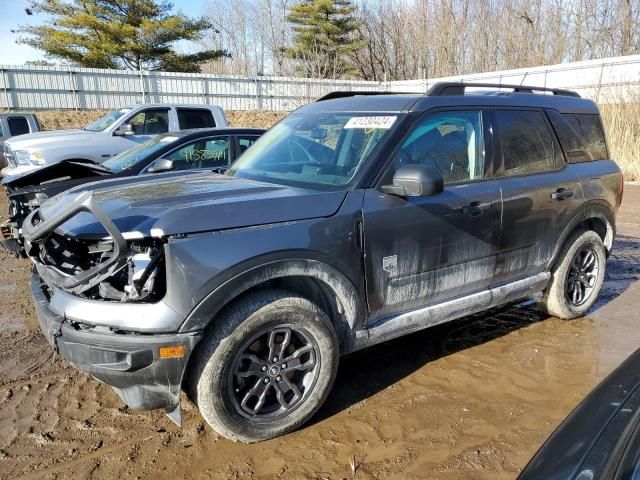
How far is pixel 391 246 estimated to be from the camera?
3145mm

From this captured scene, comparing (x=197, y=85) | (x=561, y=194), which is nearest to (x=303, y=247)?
(x=561, y=194)

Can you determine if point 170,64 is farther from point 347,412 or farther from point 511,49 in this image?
point 347,412

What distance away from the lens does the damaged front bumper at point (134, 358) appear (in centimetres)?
246

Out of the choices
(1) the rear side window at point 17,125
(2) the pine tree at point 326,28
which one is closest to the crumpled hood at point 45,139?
(1) the rear side window at point 17,125

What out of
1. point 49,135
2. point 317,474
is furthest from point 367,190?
point 49,135

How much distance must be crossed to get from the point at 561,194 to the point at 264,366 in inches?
114

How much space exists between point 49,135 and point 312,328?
31.4 feet

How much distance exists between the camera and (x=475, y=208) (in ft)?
11.7

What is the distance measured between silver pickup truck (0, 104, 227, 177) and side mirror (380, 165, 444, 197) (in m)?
7.62

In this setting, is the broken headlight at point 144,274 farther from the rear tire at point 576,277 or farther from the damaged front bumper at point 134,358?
the rear tire at point 576,277

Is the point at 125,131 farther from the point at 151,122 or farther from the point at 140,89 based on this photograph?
the point at 140,89

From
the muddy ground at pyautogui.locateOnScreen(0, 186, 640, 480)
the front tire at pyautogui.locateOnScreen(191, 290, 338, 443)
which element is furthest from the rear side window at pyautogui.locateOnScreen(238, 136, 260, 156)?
the front tire at pyautogui.locateOnScreen(191, 290, 338, 443)

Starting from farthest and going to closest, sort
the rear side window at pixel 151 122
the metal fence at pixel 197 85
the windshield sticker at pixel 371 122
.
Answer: the metal fence at pixel 197 85 < the rear side window at pixel 151 122 < the windshield sticker at pixel 371 122

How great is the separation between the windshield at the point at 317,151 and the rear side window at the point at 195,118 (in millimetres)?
7888
